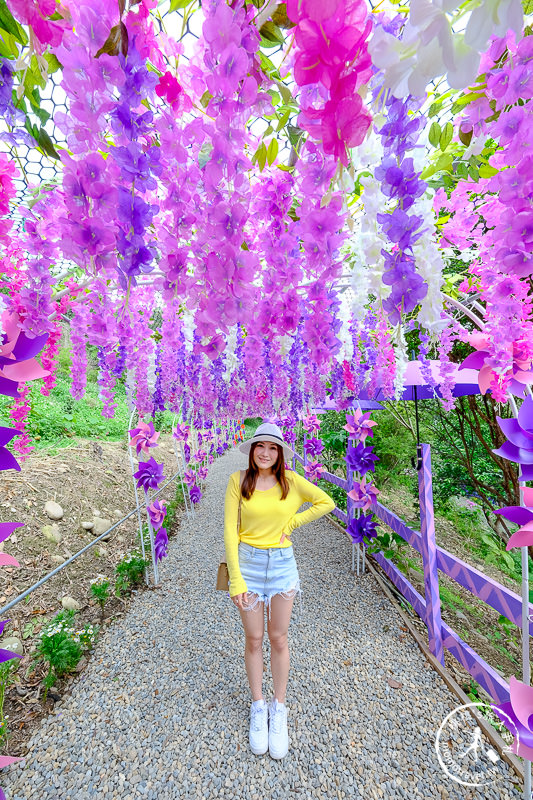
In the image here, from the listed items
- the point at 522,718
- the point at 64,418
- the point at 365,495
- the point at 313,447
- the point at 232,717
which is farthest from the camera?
the point at 64,418

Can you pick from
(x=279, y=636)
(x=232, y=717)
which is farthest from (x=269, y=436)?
(x=232, y=717)

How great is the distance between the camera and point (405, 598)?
287 centimetres

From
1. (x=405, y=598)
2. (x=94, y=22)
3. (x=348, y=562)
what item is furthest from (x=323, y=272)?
(x=348, y=562)

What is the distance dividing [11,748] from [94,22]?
266cm

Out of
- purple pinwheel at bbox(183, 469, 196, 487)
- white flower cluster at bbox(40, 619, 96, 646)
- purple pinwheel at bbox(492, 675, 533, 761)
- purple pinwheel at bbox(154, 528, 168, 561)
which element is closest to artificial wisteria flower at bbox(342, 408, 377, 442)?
purple pinwheel at bbox(154, 528, 168, 561)

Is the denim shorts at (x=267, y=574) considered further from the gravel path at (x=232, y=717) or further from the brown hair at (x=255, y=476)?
the gravel path at (x=232, y=717)

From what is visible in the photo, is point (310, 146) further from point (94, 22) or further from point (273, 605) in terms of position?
point (273, 605)

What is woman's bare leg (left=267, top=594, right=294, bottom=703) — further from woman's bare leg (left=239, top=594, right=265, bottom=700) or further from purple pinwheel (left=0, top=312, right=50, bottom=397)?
purple pinwheel (left=0, top=312, right=50, bottom=397)

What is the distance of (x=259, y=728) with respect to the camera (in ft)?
5.60

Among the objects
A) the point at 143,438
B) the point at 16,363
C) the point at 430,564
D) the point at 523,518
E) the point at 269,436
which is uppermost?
the point at 16,363

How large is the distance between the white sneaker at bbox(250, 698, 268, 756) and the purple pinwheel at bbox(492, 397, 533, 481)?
1642 mm

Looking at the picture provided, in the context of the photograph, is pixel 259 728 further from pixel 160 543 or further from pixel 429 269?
pixel 429 269

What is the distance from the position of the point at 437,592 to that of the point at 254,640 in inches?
49.8

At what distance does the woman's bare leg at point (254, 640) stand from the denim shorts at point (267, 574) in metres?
0.04
